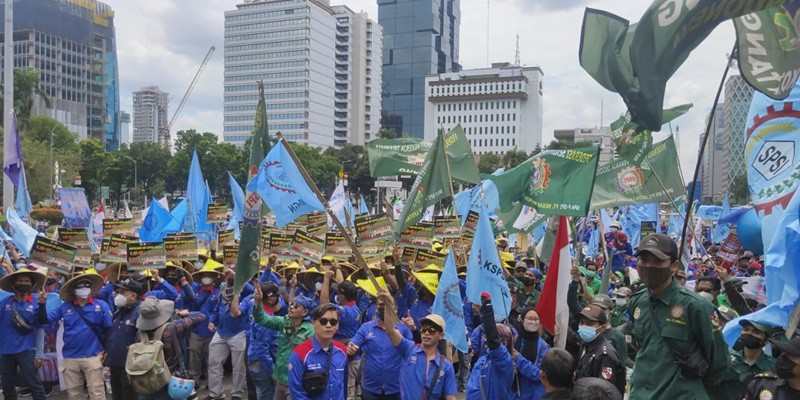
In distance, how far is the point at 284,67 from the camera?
14175 cm

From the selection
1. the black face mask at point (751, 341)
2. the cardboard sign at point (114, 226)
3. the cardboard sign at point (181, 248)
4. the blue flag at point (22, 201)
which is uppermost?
the blue flag at point (22, 201)

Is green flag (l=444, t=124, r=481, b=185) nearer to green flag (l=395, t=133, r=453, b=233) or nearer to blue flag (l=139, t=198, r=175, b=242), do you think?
green flag (l=395, t=133, r=453, b=233)

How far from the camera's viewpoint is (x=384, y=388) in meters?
6.59

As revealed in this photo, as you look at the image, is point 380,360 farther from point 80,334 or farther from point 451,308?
point 80,334

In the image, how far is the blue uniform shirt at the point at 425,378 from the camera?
5.70m

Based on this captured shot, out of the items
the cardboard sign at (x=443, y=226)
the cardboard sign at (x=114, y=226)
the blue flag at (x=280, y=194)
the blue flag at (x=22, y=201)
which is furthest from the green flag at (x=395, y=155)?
the blue flag at (x=22, y=201)

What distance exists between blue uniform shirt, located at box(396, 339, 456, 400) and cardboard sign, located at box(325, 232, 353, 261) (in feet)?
16.9

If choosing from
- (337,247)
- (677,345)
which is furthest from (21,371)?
(677,345)

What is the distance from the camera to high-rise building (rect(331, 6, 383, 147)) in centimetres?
15150

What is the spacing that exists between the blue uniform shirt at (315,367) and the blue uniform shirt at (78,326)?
12.8 ft

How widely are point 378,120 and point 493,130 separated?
26584 millimetres

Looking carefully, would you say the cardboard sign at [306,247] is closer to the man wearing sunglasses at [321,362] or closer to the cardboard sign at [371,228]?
the cardboard sign at [371,228]

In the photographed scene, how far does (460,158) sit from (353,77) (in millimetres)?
146444

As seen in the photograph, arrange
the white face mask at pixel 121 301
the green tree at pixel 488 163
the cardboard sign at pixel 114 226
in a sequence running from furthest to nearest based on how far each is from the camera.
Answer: the green tree at pixel 488 163
the cardboard sign at pixel 114 226
the white face mask at pixel 121 301
